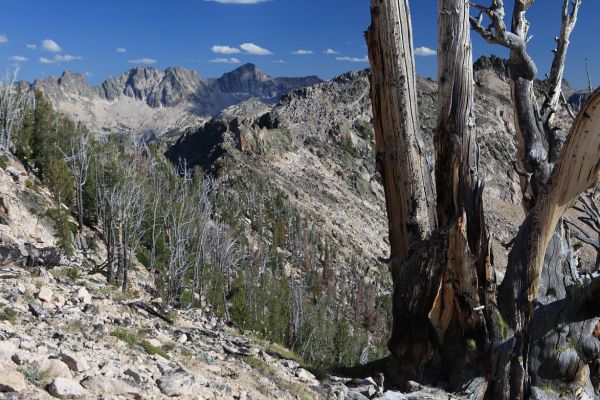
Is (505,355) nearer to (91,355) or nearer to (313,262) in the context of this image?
(91,355)

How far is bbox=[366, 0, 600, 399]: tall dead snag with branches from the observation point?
5574 mm

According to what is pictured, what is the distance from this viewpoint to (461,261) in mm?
5512

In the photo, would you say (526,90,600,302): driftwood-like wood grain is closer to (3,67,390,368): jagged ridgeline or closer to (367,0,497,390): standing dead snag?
(367,0,497,390): standing dead snag

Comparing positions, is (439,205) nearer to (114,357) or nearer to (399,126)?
(399,126)

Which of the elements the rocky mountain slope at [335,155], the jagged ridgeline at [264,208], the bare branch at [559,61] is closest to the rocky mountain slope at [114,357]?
the jagged ridgeline at [264,208]

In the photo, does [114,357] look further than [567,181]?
No

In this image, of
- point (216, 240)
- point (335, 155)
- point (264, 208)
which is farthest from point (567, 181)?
point (335, 155)

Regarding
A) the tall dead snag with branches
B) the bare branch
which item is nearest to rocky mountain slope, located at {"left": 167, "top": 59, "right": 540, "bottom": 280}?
the bare branch

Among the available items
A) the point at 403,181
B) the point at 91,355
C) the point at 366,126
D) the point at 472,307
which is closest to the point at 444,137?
the point at 403,181

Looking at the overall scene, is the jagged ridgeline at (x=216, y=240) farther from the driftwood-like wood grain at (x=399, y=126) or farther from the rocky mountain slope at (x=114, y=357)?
the driftwood-like wood grain at (x=399, y=126)

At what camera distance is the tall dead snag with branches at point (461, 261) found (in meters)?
5.57

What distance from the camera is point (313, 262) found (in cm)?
6856

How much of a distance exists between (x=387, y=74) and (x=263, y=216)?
66.5 metres

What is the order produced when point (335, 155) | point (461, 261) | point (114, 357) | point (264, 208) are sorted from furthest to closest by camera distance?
point (335, 155), point (264, 208), point (461, 261), point (114, 357)
